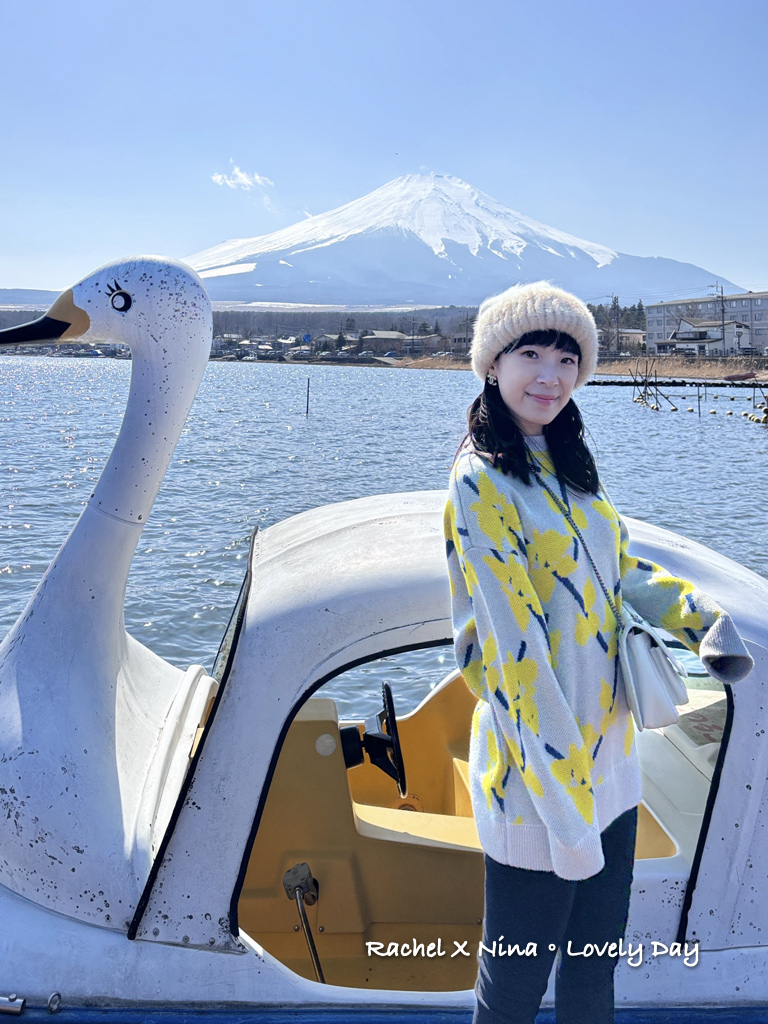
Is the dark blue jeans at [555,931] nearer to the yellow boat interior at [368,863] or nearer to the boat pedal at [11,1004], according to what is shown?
the yellow boat interior at [368,863]

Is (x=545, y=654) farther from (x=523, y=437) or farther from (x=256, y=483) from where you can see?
(x=256, y=483)

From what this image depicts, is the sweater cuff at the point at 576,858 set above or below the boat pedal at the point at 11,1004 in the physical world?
above

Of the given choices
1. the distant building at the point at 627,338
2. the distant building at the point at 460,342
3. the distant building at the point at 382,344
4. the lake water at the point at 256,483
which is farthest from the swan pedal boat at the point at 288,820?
the distant building at the point at 382,344

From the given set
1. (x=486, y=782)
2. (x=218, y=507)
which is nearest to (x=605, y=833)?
(x=486, y=782)

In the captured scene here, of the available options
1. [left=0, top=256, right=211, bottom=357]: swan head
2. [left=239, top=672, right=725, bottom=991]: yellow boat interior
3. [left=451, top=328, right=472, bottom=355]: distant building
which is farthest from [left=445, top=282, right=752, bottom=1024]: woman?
[left=451, top=328, right=472, bottom=355]: distant building

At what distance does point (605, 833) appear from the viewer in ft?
5.48

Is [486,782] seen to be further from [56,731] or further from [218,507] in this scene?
[218,507]

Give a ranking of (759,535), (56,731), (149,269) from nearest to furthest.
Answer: (56,731), (149,269), (759,535)

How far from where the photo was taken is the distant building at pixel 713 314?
4355 inches

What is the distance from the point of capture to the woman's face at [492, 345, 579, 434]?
1.67 metres

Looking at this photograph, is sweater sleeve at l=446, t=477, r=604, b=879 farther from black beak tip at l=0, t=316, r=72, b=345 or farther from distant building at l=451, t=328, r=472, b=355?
distant building at l=451, t=328, r=472, b=355

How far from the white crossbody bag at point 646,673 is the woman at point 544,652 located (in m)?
0.03

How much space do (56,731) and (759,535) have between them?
44.9 feet

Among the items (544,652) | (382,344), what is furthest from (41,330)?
(382,344)
